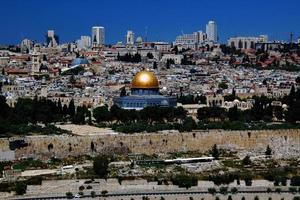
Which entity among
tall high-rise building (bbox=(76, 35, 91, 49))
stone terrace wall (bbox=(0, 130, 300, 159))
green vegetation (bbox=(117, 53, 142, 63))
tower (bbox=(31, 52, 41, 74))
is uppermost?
tall high-rise building (bbox=(76, 35, 91, 49))

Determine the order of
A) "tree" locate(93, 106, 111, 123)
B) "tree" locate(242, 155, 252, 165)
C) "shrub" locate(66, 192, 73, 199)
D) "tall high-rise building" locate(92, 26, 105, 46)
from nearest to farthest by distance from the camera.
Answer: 1. "shrub" locate(66, 192, 73, 199)
2. "tree" locate(242, 155, 252, 165)
3. "tree" locate(93, 106, 111, 123)
4. "tall high-rise building" locate(92, 26, 105, 46)

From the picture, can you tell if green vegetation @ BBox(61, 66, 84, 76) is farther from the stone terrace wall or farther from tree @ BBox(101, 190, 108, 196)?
tree @ BBox(101, 190, 108, 196)

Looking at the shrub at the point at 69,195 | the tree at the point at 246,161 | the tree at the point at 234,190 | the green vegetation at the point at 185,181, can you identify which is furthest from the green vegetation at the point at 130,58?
the shrub at the point at 69,195

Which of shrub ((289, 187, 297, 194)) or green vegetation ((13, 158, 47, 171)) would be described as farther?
green vegetation ((13, 158, 47, 171))

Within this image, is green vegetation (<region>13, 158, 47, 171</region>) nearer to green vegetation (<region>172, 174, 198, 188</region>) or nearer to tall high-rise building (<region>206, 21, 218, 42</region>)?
green vegetation (<region>172, 174, 198, 188</region>)

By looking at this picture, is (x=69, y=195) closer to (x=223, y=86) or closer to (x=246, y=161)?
(x=246, y=161)

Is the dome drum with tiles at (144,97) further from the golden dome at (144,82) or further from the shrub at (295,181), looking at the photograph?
the shrub at (295,181)

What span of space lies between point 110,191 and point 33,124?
14899 millimetres

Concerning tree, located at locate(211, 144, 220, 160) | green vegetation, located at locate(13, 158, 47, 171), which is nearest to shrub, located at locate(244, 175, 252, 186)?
tree, located at locate(211, 144, 220, 160)

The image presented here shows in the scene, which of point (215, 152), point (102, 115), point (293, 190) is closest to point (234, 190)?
point (293, 190)

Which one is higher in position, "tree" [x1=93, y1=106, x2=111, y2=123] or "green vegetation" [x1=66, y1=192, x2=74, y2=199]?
"tree" [x1=93, y1=106, x2=111, y2=123]

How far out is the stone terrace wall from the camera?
110 ft

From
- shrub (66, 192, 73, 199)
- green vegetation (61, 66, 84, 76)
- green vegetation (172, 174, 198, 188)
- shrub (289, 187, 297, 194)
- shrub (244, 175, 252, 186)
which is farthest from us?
green vegetation (61, 66, 84, 76)

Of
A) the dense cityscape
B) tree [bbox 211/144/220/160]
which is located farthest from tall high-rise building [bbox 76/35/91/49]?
tree [bbox 211/144/220/160]
